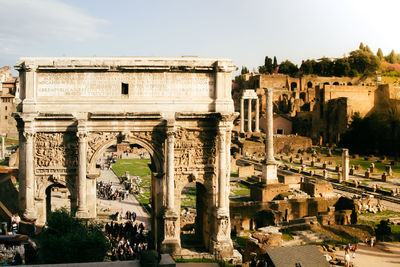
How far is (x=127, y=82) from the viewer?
1551cm

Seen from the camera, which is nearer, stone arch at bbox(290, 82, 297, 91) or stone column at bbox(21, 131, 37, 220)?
stone column at bbox(21, 131, 37, 220)

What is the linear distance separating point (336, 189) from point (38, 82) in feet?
87.0

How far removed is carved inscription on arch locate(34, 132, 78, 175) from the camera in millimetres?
15336

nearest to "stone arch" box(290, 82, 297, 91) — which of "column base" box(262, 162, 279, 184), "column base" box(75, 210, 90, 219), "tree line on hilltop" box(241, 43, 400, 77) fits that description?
"tree line on hilltop" box(241, 43, 400, 77)

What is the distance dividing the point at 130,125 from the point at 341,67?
→ 298 feet

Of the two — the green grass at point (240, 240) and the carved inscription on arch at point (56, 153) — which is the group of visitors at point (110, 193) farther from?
the carved inscription on arch at point (56, 153)

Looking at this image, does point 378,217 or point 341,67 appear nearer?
point 378,217

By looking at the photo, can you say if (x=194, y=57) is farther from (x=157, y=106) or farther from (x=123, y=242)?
(x=123, y=242)

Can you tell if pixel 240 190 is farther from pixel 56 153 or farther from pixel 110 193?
pixel 56 153

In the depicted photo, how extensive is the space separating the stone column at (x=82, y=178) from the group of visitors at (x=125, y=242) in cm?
187

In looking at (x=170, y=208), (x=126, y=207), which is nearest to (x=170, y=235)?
(x=170, y=208)

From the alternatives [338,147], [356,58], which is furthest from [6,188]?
[356,58]

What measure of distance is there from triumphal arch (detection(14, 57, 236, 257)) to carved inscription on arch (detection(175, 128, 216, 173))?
0.04 m

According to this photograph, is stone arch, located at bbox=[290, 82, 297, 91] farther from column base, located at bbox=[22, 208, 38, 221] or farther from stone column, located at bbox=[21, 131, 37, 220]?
column base, located at bbox=[22, 208, 38, 221]
